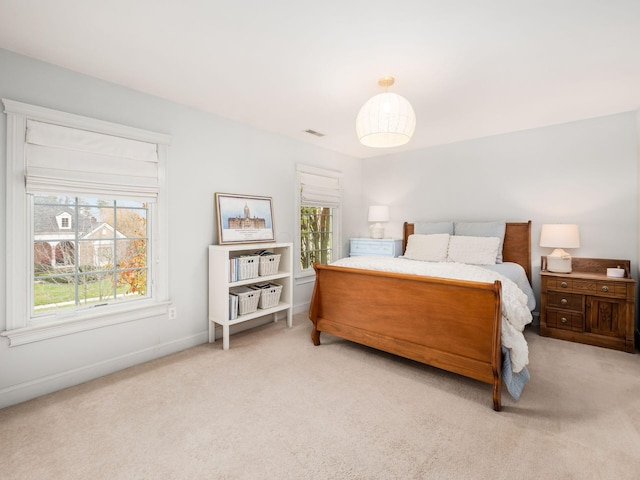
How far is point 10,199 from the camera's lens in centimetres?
209

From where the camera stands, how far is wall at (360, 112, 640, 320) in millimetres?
3320

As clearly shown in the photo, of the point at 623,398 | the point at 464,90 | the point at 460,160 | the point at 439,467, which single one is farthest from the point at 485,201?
the point at 439,467

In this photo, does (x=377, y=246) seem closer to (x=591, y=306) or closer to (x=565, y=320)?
(x=565, y=320)

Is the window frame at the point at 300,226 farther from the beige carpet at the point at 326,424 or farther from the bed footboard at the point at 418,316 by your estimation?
the beige carpet at the point at 326,424

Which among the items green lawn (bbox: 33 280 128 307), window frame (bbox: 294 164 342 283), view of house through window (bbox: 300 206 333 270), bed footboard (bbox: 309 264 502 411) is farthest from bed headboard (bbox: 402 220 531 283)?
green lawn (bbox: 33 280 128 307)

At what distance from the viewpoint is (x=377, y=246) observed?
4.73m

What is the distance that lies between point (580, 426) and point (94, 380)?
11.0 feet

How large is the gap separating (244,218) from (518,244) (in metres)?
3.32

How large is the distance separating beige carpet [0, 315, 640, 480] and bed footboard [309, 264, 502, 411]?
22cm

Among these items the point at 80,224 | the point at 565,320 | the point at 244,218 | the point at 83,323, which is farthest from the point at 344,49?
the point at 565,320

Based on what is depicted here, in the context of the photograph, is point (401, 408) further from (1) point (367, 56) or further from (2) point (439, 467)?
(1) point (367, 56)

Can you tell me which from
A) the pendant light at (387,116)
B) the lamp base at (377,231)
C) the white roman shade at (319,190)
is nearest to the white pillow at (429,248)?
the lamp base at (377,231)

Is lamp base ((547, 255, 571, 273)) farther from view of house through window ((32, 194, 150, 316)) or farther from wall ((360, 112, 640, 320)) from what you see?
view of house through window ((32, 194, 150, 316))

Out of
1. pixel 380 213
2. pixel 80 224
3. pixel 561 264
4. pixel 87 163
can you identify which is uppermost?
pixel 87 163
